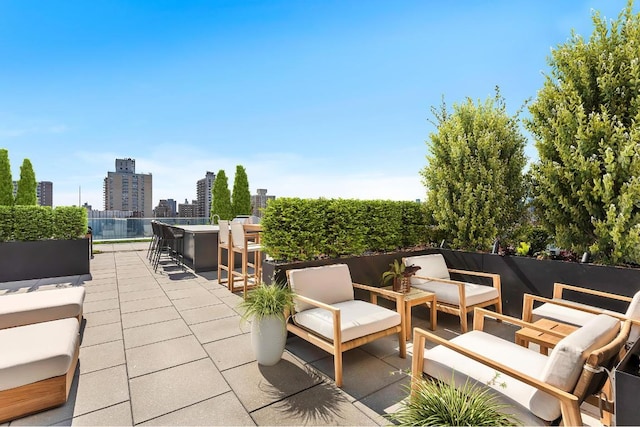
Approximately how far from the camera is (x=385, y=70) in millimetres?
6477

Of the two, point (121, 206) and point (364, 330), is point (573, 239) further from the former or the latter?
point (121, 206)

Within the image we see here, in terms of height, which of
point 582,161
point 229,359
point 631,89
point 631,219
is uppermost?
point 631,89

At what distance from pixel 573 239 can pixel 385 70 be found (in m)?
4.71

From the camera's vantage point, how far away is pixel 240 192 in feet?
47.8

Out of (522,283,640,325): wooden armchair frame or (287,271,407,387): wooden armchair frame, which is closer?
(287,271,407,387): wooden armchair frame

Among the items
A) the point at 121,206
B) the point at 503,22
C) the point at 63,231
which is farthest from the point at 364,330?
the point at 121,206

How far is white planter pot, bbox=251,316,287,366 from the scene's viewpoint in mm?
2912

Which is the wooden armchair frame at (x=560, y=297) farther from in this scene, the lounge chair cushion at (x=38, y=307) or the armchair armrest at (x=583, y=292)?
the lounge chair cushion at (x=38, y=307)

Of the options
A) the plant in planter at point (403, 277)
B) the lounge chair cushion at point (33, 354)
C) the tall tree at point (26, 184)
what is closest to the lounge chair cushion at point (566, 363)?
the plant in planter at point (403, 277)

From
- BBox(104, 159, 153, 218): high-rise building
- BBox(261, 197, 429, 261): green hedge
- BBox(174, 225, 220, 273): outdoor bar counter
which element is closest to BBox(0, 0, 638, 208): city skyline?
BBox(261, 197, 429, 261): green hedge

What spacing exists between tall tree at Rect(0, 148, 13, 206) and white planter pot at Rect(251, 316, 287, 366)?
1117 centimetres

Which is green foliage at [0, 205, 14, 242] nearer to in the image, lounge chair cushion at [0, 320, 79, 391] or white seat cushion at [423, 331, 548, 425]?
lounge chair cushion at [0, 320, 79, 391]

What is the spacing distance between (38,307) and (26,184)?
32.0ft

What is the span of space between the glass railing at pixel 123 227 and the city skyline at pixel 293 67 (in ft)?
12.8
